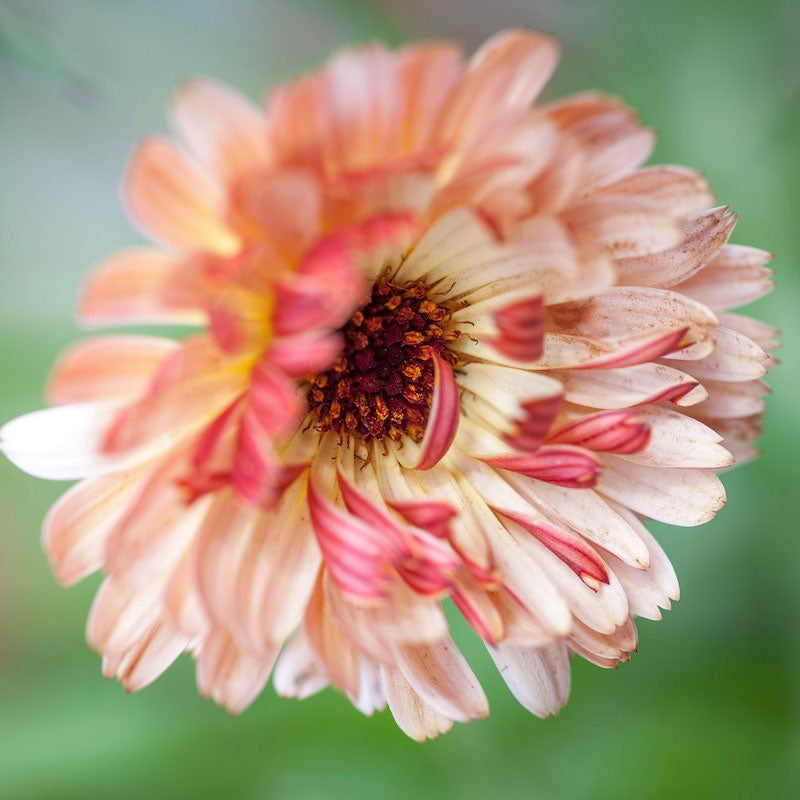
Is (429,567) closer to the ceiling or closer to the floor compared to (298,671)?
closer to the ceiling

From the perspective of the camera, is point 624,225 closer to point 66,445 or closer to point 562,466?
point 562,466

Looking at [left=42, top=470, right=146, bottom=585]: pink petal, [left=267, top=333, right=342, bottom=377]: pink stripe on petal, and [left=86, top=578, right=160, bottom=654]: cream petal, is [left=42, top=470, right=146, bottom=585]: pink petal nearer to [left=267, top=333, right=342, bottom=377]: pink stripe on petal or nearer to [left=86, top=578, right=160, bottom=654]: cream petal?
[left=86, top=578, right=160, bottom=654]: cream petal

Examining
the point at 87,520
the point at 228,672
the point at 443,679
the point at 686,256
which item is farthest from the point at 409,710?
the point at 686,256

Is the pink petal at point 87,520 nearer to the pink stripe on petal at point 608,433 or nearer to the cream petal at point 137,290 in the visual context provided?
the cream petal at point 137,290

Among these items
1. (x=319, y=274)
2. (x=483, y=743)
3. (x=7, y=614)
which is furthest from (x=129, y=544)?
(x=483, y=743)

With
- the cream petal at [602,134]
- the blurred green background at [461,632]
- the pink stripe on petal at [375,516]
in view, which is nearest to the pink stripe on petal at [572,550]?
the pink stripe on petal at [375,516]

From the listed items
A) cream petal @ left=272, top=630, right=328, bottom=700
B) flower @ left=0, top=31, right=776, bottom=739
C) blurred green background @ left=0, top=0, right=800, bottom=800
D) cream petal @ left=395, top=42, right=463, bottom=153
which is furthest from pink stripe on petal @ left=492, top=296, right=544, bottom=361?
blurred green background @ left=0, top=0, right=800, bottom=800

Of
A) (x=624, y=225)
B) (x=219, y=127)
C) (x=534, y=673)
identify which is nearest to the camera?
(x=219, y=127)
